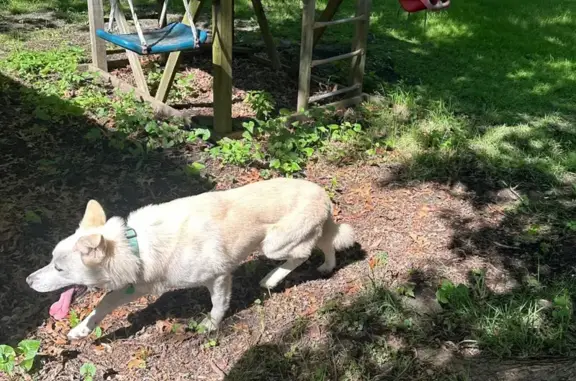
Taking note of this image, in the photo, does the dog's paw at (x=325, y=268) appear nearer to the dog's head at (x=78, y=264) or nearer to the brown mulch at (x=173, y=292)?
the brown mulch at (x=173, y=292)

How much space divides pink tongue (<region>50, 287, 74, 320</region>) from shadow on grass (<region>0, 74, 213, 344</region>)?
0.25 meters

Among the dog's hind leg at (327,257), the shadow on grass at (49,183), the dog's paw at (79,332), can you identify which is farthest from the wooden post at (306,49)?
the dog's paw at (79,332)

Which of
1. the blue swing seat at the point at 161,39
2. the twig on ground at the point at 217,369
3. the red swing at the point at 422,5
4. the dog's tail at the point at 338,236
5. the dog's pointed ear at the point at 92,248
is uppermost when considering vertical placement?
the red swing at the point at 422,5

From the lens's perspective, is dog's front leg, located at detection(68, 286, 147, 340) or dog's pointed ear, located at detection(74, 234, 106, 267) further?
dog's front leg, located at detection(68, 286, 147, 340)

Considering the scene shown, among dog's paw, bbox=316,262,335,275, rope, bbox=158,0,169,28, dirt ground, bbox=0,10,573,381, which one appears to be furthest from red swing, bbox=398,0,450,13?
dog's paw, bbox=316,262,335,275

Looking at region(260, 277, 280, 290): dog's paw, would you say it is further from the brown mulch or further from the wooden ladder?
the wooden ladder

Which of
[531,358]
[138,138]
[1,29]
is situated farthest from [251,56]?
[531,358]

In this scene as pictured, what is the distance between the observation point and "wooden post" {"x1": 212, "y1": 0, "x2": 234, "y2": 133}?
5.05 meters

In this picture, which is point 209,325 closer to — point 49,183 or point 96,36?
point 49,183

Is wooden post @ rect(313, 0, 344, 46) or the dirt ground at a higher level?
wooden post @ rect(313, 0, 344, 46)

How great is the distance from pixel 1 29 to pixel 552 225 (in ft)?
27.2

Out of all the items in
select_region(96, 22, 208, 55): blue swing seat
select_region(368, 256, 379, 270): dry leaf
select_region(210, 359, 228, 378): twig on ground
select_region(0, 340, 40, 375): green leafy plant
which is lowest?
select_region(210, 359, 228, 378): twig on ground

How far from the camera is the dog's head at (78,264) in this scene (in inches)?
109

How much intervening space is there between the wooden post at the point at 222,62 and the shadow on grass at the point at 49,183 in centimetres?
64
